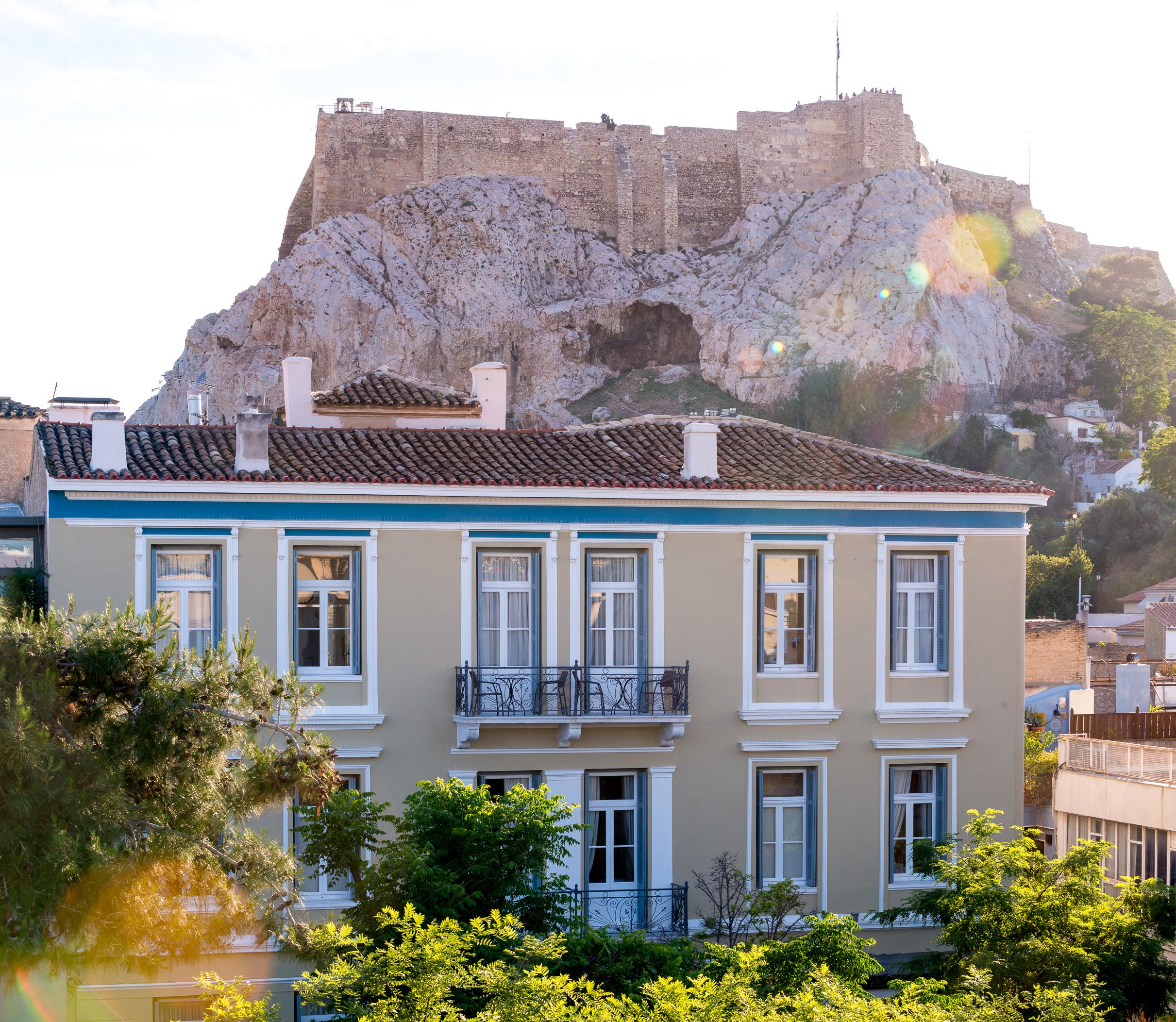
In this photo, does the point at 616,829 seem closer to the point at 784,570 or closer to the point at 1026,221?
the point at 784,570

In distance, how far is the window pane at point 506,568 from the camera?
66.6ft

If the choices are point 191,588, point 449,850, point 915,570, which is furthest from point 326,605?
point 915,570

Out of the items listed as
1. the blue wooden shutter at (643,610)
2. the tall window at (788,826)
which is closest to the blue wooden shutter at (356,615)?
the blue wooden shutter at (643,610)

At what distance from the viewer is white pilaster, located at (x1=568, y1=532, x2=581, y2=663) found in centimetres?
2039

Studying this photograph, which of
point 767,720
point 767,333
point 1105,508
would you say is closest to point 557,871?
point 767,720

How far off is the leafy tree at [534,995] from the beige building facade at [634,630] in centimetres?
731

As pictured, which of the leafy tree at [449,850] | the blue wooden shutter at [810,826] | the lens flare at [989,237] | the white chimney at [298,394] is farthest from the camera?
the lens flare at [989,237]

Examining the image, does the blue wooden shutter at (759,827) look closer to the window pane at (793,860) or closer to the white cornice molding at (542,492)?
the window pane at (793,860)

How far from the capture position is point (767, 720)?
2066cm

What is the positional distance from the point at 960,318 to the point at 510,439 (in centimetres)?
7502

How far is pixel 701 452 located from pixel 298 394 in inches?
308

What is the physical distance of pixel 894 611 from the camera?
21.4m

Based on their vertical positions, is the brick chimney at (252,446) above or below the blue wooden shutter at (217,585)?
above

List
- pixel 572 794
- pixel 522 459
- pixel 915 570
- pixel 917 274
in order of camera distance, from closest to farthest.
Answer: pixel 572 794 < pixel 522 459 < pixel 915 570 < pixel 917 274
